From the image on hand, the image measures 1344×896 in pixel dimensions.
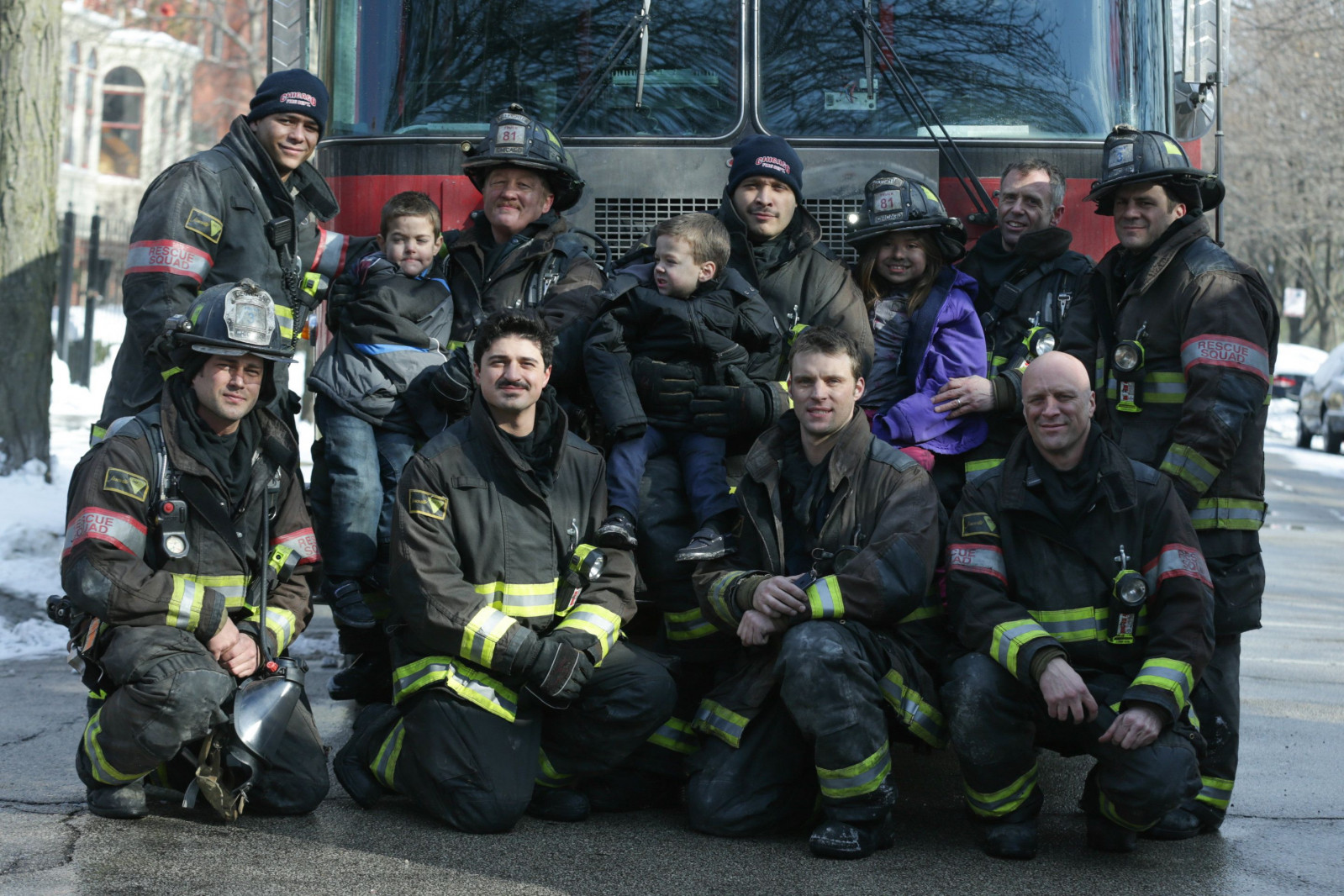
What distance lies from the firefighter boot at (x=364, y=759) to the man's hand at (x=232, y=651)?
40cm

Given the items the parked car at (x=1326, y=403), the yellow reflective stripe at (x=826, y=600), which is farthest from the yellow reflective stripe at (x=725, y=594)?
the parked car at (x=1326, y=403)

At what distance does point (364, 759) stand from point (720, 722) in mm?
1083

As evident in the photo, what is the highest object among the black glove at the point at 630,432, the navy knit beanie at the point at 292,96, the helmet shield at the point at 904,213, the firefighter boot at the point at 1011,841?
the navy knit beanie at the point at 292,96

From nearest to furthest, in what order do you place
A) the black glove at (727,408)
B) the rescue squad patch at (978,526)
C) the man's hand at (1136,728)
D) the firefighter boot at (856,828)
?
the man's hand at (1136,728)
the firefighter boot at (856,828)
the rescue squad patch at (978,526)
the black glove at (727,408)

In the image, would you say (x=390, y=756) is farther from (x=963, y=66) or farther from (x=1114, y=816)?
(x=963, y=66)

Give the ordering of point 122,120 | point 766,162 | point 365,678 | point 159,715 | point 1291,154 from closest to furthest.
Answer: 1. point 159,715
2. point 766,162
3. point 365,678
4. point 1291,154
5. point 122,120

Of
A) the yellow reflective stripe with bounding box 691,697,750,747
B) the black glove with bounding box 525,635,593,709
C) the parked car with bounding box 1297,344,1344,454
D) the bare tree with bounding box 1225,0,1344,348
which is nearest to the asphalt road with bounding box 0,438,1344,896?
the yellow reflective stripe with bounding box 691,697,750,747

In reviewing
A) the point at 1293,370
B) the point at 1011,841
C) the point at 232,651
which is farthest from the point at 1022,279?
the point at 1293,370

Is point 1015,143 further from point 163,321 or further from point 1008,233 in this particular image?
point 163,321

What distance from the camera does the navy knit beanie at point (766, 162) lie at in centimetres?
486

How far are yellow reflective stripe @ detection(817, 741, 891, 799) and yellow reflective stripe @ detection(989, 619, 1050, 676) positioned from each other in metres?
0.42

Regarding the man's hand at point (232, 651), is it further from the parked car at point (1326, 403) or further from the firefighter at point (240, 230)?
the parked car at point (1326, 403)

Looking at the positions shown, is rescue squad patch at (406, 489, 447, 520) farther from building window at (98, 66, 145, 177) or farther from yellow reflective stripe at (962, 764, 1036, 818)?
building window at (98, 66, 145, 177)

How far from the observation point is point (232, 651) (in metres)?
4.31
